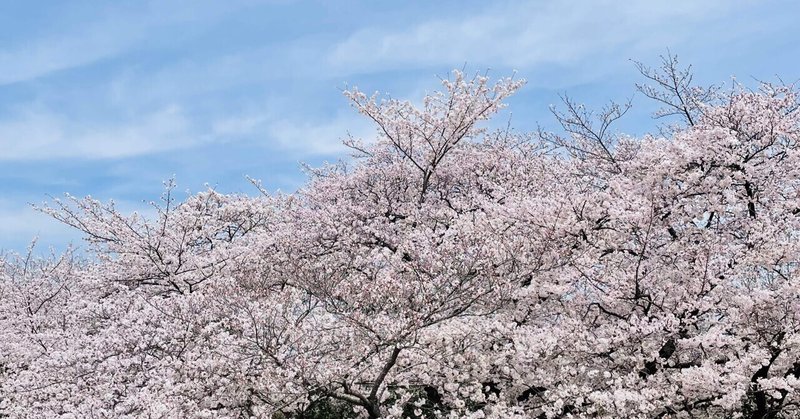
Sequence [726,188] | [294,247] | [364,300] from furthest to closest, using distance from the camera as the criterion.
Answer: [294,247]
[726,188]
[364,300]

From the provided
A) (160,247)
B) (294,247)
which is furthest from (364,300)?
Result: (160,247)

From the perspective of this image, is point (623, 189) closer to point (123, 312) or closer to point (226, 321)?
point (226, 321)

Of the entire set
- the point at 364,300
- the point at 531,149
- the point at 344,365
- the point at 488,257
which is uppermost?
the point at 531,149

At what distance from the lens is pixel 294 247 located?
15.1m

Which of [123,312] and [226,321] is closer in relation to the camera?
[226,321]

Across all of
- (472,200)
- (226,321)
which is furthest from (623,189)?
(226,321)

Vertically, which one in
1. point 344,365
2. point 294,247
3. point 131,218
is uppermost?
point 131,218

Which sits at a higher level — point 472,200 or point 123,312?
point 472,200

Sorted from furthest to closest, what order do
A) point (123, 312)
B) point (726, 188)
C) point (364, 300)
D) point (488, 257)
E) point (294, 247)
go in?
point (294, 247) → point (123, 312) → point (726, 188) → point (488, 257) → point (364, 300)

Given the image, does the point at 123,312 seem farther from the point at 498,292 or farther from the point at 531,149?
the point at 531,149

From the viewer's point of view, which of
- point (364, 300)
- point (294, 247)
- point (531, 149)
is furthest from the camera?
point (531, 149)

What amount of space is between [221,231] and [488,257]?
11979 millimetres

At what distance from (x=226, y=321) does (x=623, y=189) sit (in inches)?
277

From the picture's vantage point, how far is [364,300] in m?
9.36
